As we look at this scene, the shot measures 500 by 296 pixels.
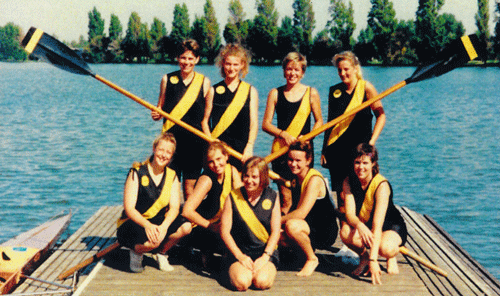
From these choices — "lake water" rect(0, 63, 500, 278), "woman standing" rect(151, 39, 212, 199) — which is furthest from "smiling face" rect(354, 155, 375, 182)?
"lake water" rect(0, 63, 500, 278)

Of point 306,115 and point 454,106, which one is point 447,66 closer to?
point 306,115

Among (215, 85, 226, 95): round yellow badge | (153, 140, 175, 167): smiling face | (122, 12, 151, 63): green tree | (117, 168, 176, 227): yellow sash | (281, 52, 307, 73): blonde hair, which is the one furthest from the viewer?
(122, 12, 151, 63): green tree

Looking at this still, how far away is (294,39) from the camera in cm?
8031

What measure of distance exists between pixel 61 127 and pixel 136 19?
68.8m

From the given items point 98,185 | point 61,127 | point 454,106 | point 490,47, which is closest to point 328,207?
point 98,185

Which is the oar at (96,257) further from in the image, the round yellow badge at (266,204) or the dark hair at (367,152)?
the dark hair at (367,152)

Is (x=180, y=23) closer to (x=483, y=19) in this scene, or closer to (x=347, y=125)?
(x=483, y=19)

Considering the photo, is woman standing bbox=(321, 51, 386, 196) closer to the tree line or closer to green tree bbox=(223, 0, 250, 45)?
the tree line

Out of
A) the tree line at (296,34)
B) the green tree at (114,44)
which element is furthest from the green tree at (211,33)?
the green tree at (114,44)

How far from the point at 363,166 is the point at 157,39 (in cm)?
9082

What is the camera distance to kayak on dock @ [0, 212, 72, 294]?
6.73 meters

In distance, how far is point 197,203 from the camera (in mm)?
5008

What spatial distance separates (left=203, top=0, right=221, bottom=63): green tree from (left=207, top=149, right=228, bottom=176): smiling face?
80.0 m

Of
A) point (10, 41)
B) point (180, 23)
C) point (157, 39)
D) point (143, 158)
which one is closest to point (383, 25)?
point (180, 23)
